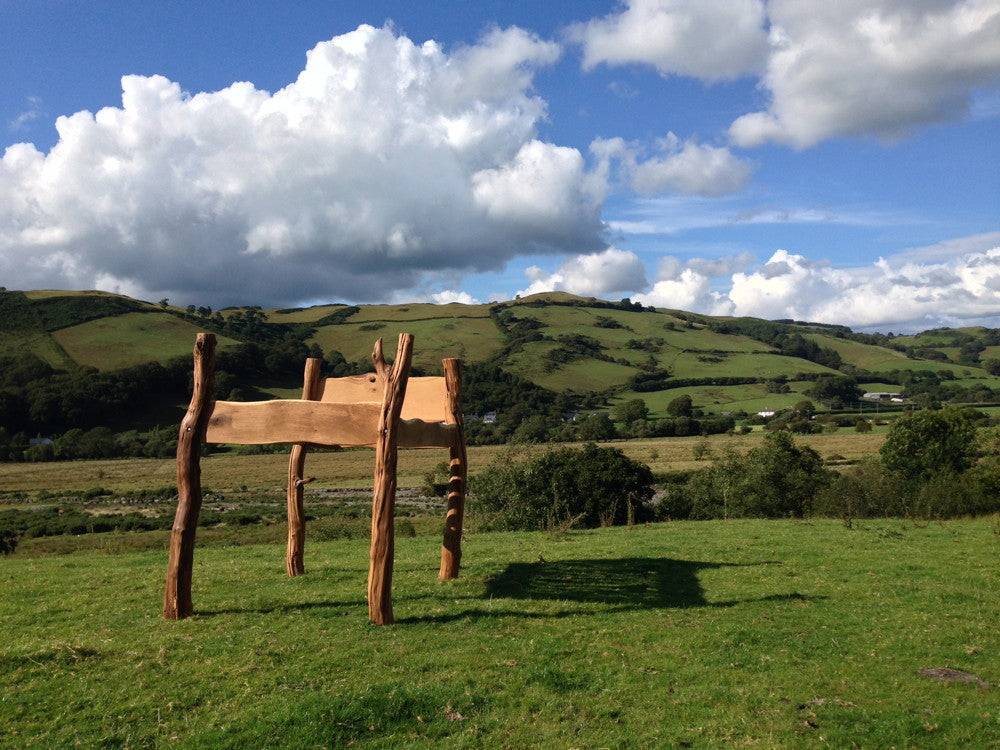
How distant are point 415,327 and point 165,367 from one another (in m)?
52.3

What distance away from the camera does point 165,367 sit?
317 ft

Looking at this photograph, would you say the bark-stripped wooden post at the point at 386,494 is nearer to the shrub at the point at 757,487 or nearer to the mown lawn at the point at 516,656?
the mown lawn at the point at 516,656

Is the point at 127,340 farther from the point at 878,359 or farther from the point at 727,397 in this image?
the point at 878,359

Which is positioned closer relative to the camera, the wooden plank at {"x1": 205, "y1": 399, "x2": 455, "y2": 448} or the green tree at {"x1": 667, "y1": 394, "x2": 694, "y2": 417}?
the wooden plank at {"x1": 205, "y1": 399, "x2": 455, "y2": 448}

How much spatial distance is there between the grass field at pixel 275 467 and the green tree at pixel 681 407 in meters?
14.5

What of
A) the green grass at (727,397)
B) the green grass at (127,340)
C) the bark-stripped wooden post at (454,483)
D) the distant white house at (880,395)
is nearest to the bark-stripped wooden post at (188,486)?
the bark-stripped wooden post at (454,483)

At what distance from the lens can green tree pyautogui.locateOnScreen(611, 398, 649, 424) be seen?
334ft

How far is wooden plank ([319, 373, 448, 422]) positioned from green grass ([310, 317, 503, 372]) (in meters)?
101

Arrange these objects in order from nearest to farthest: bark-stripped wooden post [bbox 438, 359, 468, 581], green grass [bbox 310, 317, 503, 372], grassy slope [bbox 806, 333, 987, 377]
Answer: bark-stripped wooden post [bbox 438, 359, 468, 581] → green grass [bbox 310, 317, 503, 372] → grassy slope [bbox 806, 333, 987, 377]

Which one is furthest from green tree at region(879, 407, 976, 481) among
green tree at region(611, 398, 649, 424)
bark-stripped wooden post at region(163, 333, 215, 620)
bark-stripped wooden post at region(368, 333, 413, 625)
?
green tree at region(611, 398, 649, 424)

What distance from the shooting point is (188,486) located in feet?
32.1

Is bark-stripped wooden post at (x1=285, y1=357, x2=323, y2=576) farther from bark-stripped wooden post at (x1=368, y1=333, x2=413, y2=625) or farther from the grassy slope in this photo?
the grassy slope

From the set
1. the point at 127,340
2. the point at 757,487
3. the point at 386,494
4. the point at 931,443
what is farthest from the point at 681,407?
the point at 386,494

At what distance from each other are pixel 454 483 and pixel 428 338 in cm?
11976
